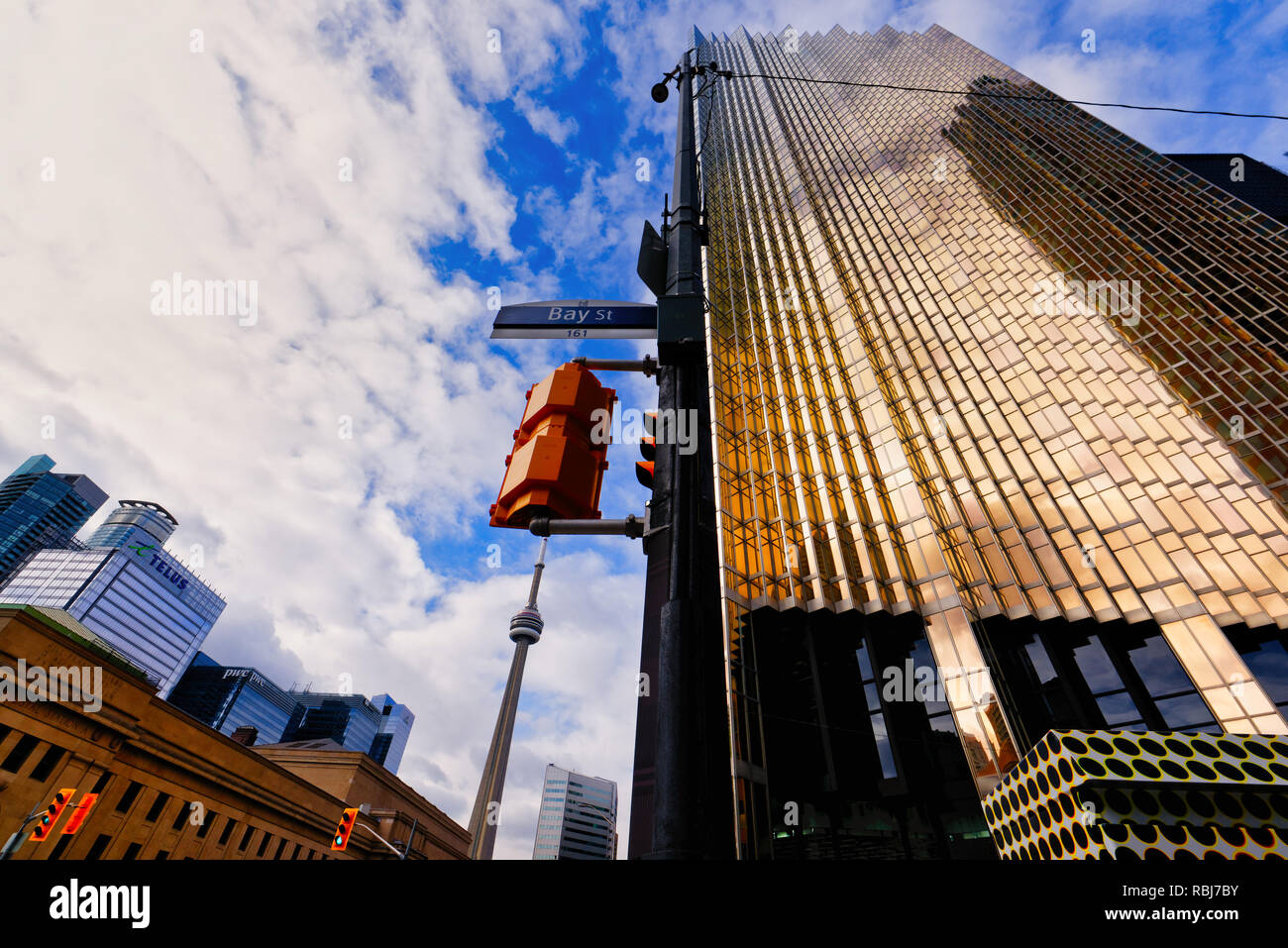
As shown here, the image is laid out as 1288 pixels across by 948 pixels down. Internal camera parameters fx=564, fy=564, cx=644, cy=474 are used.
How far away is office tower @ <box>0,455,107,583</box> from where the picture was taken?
172m

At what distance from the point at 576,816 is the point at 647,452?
142260mm

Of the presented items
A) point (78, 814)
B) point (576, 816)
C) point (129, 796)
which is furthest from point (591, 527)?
point (576, 816)

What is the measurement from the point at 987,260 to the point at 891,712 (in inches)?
950

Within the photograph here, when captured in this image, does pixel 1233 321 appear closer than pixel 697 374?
No

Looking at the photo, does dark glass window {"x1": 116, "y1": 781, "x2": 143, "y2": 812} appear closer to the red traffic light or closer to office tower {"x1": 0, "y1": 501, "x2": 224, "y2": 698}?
the red traffic light

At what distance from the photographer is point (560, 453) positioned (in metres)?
4.09

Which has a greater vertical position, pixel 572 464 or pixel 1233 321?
pixel 1233 321

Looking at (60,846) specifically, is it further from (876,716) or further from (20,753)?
(876,716)

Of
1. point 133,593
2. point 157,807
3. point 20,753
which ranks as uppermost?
point 133,593

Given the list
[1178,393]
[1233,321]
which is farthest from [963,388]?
[1233,321]

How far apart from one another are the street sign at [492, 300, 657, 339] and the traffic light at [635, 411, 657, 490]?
0.80 metres
